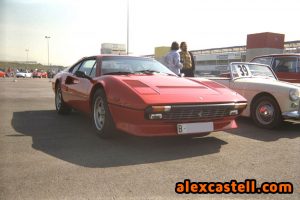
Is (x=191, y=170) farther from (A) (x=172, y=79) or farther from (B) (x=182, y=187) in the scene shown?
(A) (x=172, y=79)

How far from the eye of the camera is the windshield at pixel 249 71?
Result: 632 centimetres

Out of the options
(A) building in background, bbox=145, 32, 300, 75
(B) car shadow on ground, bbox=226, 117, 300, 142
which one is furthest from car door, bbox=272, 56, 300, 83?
(A) building in background, bbox=145, 32, 300, 75

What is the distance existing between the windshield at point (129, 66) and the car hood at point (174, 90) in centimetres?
34

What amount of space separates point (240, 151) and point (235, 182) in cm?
110

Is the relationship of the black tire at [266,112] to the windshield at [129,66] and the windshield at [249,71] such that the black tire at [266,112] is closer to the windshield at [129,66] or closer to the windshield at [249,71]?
the windshield at [249,71]

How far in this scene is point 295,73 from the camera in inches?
313

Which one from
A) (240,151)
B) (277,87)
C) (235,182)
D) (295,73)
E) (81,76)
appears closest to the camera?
(235,182)

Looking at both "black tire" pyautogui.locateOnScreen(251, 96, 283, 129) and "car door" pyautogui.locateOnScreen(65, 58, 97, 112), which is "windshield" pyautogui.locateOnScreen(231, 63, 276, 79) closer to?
"black tire" pyautogui.locateOnScreen(251, 96, 283, 129)

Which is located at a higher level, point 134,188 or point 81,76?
point 81,76

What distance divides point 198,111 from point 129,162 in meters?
1.07

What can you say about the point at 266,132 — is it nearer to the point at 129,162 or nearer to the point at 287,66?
the point at 129,162

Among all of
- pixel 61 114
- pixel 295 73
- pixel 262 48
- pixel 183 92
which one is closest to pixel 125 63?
pixel 183 92

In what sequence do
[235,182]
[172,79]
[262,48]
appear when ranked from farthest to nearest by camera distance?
[262,48] < [172,79] < [235,182]

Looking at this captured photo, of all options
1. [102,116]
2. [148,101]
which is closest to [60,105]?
[102,116]
